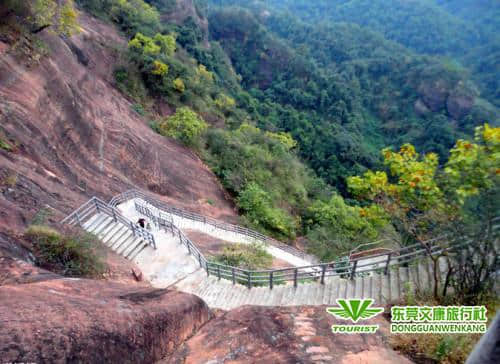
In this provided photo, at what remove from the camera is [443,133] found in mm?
57812

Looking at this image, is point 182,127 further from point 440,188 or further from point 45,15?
point 440,188

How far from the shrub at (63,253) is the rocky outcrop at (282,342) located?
4028 mm

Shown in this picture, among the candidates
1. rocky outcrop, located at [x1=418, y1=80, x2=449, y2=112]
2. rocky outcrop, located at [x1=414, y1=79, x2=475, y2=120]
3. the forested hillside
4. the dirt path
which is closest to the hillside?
the dirt path

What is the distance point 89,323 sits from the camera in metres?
4.41

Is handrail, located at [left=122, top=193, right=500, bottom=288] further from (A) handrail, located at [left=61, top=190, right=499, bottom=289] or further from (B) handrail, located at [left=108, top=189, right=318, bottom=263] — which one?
(B) handrail, located at [left=108, top=189, right=318, bottom=263]

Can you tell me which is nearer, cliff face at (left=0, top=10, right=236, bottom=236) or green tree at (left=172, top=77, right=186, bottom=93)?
cliff face at (left=0, top=10, right=236, bottom=236)

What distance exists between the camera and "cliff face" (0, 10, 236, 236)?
1023 cm

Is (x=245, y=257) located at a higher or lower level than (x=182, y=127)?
lower

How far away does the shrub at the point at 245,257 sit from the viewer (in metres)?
11.9

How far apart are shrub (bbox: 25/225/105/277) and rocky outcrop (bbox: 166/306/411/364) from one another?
159 inches

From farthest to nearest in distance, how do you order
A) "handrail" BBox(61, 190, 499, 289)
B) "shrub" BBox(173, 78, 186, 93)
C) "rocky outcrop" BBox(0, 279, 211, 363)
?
"shrub" BBox(173, 78, 186, 93) → "handrail" BBox(61, 190, 499, 289) → "rocky outcrop" BBox(0, 279, 211, 363)

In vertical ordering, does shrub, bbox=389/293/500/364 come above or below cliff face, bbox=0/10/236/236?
below

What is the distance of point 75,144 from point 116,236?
5.84 metres

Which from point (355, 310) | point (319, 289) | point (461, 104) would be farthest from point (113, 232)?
point (461, 104)
